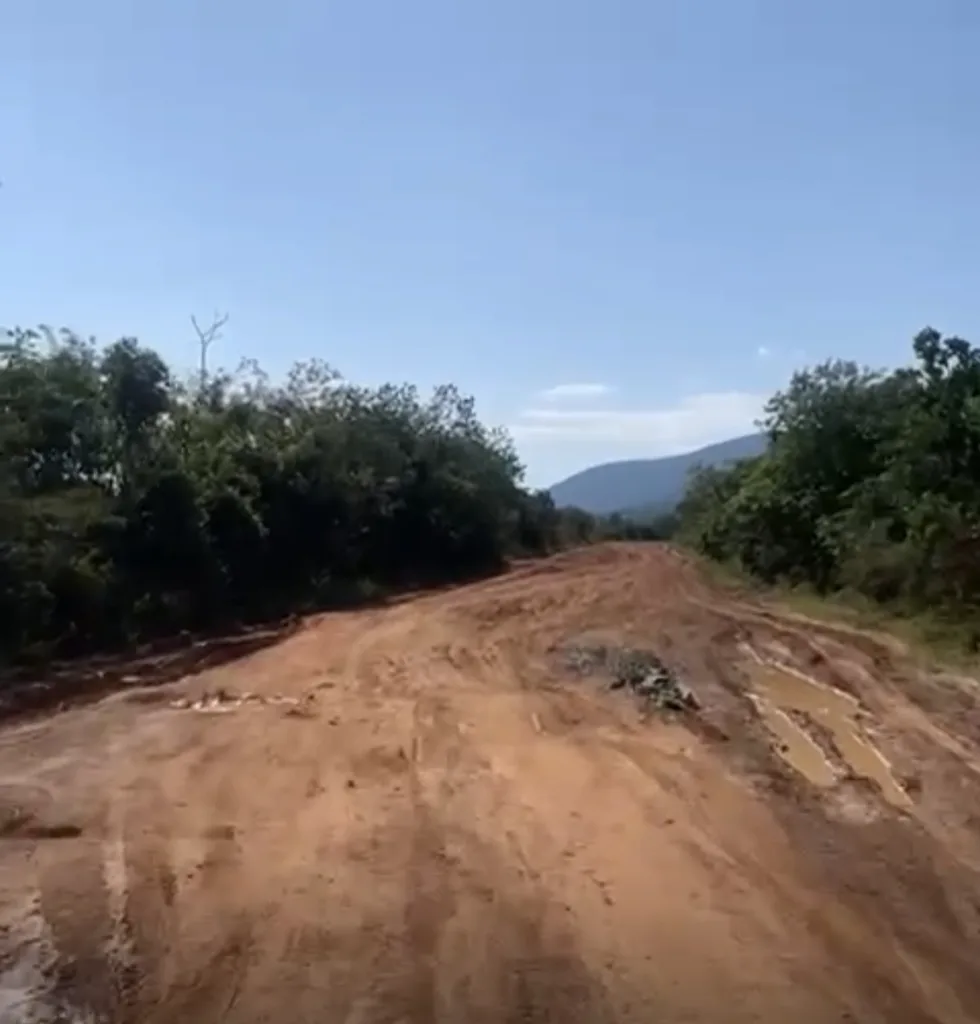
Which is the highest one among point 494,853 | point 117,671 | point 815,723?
point 117,671

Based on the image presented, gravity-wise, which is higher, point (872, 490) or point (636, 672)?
point (872, 490)

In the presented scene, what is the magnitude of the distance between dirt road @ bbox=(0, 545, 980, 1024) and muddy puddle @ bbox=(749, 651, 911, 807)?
0.19 feet

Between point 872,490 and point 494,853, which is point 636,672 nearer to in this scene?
point 494,853

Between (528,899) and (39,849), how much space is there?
320cm

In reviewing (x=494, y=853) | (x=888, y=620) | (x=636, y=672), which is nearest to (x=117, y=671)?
(x=636, y=672)

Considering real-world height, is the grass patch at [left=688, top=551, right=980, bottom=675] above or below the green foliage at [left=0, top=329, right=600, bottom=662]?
below

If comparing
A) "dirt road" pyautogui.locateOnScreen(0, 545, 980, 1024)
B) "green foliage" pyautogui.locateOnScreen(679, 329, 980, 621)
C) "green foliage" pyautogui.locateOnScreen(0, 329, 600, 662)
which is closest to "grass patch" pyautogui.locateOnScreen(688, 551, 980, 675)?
"green foliage" pyautogui.locateOnScreen(679, 329, 980, 621)

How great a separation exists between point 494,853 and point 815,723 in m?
5.78

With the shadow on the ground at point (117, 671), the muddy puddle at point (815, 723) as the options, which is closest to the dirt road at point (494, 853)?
the muddy puddle at point (815, 723)

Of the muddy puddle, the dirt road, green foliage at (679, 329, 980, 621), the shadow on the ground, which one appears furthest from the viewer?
green foliage at (679, 329, 980, 621)

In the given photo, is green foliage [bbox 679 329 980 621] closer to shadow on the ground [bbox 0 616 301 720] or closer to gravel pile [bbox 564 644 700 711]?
gravel pile [bbox 564 644 700 711]

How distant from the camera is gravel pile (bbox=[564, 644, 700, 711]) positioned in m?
14.3

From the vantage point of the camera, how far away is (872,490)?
26328mm

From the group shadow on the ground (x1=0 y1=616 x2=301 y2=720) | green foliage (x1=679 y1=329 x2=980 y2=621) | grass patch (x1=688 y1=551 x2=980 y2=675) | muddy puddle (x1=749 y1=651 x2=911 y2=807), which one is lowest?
muddy puddle (x1=749 y1=651 x2=911 y2=807)
